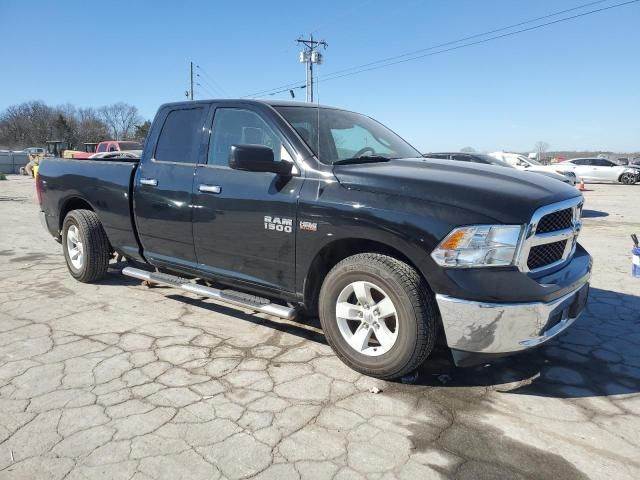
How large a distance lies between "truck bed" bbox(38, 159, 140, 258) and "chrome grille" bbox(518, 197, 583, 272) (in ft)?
11.8

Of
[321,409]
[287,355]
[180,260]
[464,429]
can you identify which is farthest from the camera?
[180,260]

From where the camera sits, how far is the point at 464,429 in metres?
2.73

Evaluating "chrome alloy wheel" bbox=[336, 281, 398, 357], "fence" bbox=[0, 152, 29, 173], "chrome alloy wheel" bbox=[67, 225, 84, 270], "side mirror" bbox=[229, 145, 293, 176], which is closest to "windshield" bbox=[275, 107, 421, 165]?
"side mirror" bbox=[229, 145, 293, 176]

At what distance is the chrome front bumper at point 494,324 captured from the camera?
110 inches

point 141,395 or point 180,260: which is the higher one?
point 180,260

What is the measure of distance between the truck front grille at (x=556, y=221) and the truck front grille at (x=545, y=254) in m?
0.10

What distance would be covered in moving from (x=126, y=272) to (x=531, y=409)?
152 inches

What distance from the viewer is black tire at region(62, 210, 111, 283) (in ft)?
17.2

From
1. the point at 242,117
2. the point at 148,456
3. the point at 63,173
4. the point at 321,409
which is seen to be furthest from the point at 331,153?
the point at 63,173

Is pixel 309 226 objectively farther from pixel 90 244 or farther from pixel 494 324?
pixel 90 244

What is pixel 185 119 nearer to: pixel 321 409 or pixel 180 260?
pixel 180 260

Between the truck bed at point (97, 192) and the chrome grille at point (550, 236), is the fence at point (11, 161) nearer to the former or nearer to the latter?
the truck bed at point (97, 192)

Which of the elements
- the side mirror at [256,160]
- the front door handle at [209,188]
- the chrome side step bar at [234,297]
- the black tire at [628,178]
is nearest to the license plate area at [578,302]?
the chrome side step bar at [234,297]

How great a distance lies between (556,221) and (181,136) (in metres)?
3.18
